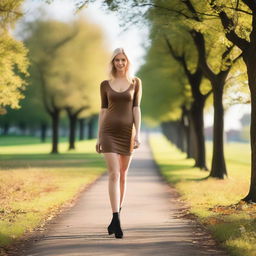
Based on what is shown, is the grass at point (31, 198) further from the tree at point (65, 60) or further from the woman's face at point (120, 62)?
the tree at point (65, 60)

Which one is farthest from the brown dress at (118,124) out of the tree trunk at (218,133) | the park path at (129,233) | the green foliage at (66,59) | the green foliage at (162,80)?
Result: the green foliage at (66,59)

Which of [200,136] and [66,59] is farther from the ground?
[66,59]

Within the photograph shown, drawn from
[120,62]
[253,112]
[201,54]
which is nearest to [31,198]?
[253,112]

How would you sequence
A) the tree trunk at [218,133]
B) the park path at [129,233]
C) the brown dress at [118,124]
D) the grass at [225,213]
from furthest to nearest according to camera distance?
the tree trunk at [218,133], the brown dress at [118,124], the grass at [225,213], the park path at [129,233]

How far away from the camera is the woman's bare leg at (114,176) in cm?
756

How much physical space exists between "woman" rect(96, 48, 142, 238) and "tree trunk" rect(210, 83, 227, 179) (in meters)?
12.6

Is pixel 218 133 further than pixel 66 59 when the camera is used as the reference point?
No

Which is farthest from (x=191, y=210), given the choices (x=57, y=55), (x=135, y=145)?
(x=57, y=55)

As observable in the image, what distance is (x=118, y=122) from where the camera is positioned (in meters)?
7.56

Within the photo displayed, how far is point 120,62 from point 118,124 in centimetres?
86

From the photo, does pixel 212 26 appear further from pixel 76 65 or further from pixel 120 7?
pixel 76 65

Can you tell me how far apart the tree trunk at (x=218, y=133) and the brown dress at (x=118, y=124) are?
41.6 feet

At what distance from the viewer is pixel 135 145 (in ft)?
25.4

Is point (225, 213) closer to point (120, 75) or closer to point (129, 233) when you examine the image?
point (129, 233)
